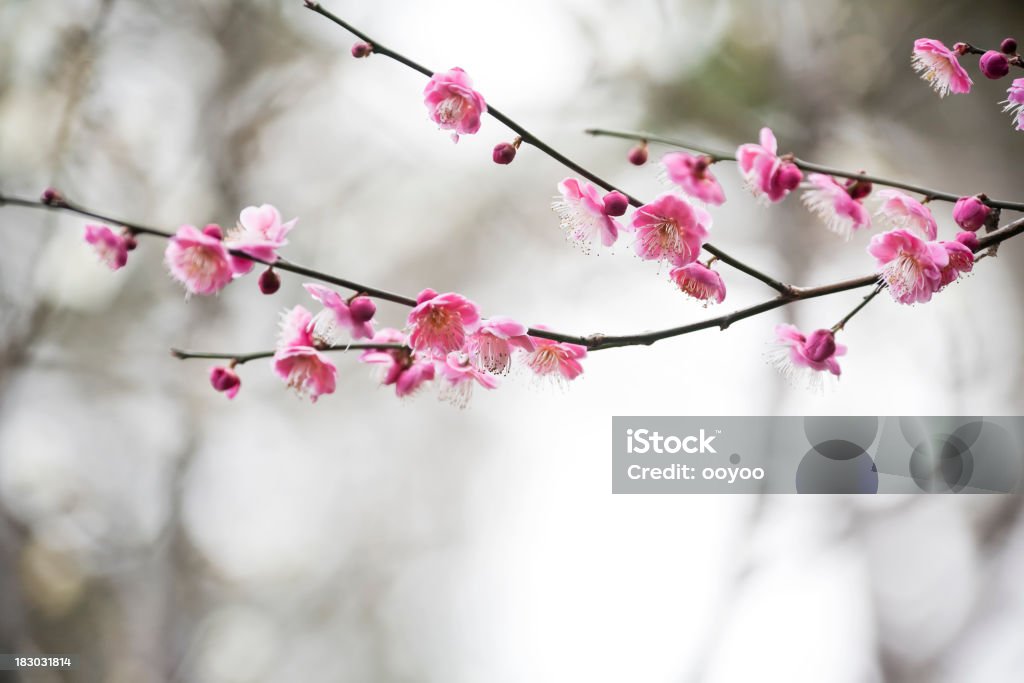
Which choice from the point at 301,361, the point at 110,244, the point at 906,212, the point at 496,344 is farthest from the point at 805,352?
the point at 110,244

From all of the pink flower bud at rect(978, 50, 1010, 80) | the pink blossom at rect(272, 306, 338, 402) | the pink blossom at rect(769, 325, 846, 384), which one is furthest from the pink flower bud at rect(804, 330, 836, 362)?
the pink blossom at rect(272, 306, 338, 402)

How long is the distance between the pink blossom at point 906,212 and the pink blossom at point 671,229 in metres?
0.12

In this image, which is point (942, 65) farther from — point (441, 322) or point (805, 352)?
point (441, 322)

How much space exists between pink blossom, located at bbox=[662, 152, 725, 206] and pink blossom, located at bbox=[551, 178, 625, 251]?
0.06m

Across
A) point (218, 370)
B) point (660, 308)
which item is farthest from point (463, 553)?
point (218, 370)

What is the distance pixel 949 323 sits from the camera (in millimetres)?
1425

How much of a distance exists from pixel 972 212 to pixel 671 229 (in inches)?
7.5

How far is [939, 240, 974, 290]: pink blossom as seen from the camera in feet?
1.58

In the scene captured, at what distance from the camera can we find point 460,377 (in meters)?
0.56

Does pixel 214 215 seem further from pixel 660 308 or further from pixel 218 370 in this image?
pixel 218 370

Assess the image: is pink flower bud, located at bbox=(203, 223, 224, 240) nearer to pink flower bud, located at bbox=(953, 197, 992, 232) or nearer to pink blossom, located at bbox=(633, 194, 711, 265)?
pink blossom, located at bbox=(633, 194, 711, 265)

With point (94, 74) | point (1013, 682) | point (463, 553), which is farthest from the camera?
point (94, 74)

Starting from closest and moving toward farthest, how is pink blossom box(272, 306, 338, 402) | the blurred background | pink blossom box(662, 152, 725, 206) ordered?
pink blossom box(662, 152, 725, 206) → pink blossom box(272, 306, 338, 402) → the blurred background

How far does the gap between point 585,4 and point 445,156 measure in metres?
0.40
